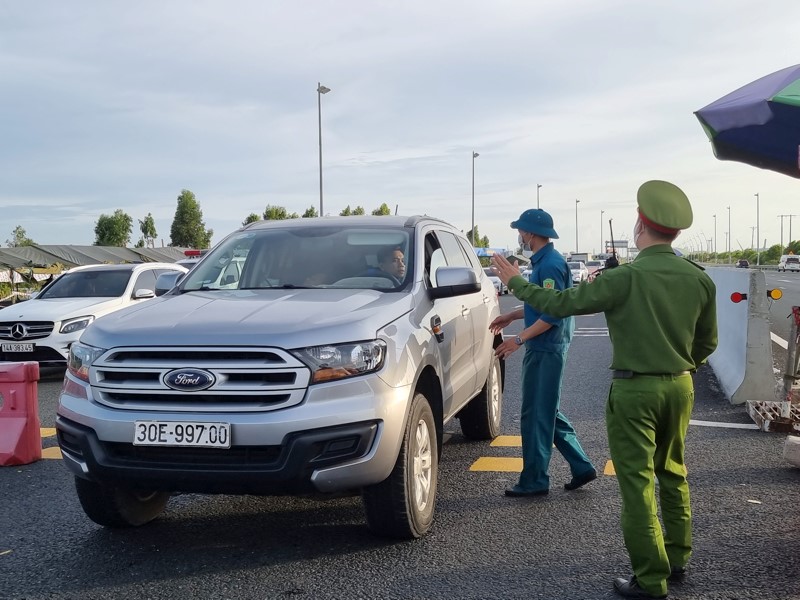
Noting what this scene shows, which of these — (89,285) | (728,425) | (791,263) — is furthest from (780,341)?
(791,263)

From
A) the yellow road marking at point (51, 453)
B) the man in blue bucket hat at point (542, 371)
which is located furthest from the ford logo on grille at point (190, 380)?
the yellow road marking at point (51, 453)

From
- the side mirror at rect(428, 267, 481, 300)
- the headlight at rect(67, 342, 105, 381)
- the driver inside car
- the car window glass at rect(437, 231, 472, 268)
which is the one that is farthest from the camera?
the car window glass at rect(437, 231, 472, 268)

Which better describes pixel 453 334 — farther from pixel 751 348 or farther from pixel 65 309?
pixel 65 309

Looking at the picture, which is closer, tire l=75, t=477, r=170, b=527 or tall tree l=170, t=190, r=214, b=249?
tire l=75, t=477, r=170, b=527

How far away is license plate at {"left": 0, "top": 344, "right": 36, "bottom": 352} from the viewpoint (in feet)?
35.7

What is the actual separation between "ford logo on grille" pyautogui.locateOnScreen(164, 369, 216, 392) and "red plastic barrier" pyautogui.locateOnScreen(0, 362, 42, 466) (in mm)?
3096

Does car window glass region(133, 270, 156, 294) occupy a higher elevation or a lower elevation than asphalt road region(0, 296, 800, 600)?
higher

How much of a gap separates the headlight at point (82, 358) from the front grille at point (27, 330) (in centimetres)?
740

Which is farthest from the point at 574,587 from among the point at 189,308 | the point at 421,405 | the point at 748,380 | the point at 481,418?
the point at 748,380

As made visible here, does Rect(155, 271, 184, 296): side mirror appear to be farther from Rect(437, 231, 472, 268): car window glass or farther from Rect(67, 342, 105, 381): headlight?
Rect(437, 231, 472, 268): car window glass

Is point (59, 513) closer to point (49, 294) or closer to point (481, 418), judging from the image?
point (481, 418)

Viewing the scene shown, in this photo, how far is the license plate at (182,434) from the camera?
12.1 ft

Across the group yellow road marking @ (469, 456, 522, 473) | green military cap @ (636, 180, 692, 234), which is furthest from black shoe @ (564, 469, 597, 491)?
green military cap @ (636, 180, 692, 234)

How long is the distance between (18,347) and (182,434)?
8.24 meters
